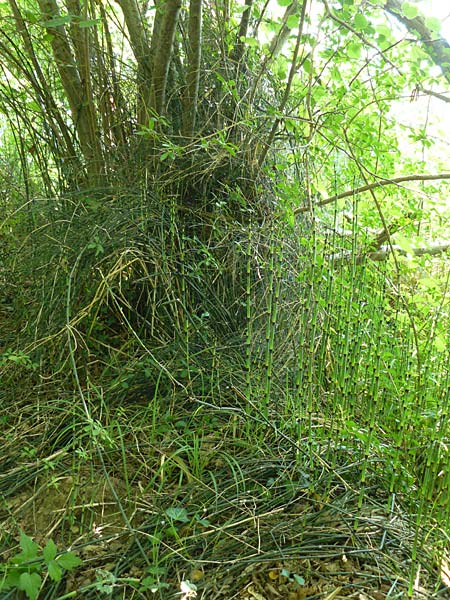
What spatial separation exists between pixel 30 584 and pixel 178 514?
313 mm

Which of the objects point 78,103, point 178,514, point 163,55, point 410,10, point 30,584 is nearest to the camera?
point 30,584

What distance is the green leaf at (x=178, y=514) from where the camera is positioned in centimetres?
107

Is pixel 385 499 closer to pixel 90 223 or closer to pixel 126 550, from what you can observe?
pixel 126 550

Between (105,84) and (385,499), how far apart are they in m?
1.64

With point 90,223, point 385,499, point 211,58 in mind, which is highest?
point 211,58

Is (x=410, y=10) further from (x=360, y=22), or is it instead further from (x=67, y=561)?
(x=67, y=561)

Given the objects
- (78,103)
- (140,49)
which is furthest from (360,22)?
(78,103)

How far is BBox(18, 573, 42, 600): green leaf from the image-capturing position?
876 mm

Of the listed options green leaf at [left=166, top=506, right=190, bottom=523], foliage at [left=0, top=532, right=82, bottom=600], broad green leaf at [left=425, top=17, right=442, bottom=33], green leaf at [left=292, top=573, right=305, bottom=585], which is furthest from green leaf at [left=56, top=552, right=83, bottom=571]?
broad green leaf at [left=425, top=17, right=442, bottom=33]

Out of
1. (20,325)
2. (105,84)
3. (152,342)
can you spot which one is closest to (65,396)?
(152,342)

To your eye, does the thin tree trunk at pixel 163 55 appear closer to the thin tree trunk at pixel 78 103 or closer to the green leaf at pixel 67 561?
the thin tree trunk at pixel 78 103

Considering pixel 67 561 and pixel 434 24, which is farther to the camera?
pixel 434 24

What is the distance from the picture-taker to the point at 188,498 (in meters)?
1.16

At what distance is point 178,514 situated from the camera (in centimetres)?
108
